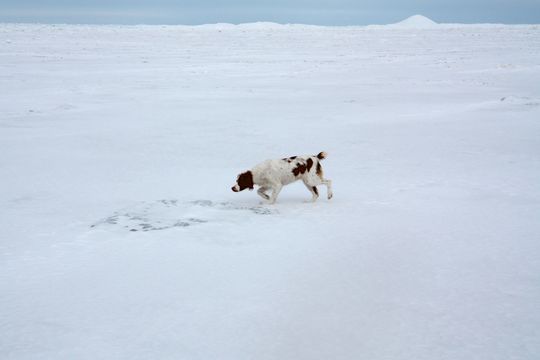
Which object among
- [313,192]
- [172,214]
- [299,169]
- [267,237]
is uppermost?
[299,169]

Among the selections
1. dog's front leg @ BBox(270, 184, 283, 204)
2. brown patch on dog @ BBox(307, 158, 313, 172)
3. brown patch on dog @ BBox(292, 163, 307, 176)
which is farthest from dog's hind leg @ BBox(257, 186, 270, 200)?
brown patch on dog @ BBox(307, 158, 313, 172)

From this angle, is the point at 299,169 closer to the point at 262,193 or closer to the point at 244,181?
the point at 262,193

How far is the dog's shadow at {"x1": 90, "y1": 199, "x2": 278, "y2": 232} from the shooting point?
7062mm

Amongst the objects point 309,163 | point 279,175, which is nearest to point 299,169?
point 309,163

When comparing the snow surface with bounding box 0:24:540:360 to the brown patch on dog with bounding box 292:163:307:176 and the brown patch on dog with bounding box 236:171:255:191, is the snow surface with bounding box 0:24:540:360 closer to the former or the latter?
the brown patch on dog with bounding box 236:171:255:191

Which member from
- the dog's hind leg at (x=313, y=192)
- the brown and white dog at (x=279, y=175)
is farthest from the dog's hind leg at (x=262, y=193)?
the dog's hind leg at (x=313, y=192)

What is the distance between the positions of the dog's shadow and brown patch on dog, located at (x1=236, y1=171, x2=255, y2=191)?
0.29 meters

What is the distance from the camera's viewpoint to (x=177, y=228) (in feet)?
22.7

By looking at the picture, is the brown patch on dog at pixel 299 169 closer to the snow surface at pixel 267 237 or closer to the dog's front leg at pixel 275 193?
the dog's front leg at pixel 275 193

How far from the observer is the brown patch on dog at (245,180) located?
8148 mm

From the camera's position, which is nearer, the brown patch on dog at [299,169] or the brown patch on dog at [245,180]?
the brown patch on dog at [245,180]

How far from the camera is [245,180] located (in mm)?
8172

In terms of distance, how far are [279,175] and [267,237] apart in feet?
5.76

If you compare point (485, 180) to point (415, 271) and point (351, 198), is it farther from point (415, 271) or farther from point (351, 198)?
point (415, 271)
